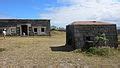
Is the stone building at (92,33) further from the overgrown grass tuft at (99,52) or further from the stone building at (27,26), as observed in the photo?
the stone building at (27,26)

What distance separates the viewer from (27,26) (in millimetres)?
48875

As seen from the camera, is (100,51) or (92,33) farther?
(92,33)

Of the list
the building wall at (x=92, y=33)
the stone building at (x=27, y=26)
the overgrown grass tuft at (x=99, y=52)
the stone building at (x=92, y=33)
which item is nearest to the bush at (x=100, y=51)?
the overgrown grass tuft at (x=99, y=52)

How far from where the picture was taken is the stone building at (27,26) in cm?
4814

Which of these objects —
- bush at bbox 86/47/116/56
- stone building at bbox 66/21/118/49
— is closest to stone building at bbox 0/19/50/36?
stone building at bbox 66/21/118/49

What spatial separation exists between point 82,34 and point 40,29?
2645cm

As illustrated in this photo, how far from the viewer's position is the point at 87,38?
2284cm

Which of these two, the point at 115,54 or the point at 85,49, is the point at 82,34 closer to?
the point at 85,49

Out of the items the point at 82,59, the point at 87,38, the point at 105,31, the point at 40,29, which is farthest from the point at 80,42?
the point at 40,29

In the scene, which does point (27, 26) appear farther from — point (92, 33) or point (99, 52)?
point (99, 52)

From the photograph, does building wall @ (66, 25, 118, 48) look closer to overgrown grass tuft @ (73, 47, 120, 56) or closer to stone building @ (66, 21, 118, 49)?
stone building @ (66, 21, 118, 49)

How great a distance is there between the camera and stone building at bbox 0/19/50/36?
4814 centimetres

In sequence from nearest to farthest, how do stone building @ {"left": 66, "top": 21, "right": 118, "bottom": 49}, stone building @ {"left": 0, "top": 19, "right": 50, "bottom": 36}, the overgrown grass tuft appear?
the overgrown grass tuft, stone building @ {"left": 66, "top": 21, "right": 118, "bottom": 49}, stone building @ {"left": 0, "top": 19, "right": 50, "bottom": 36}

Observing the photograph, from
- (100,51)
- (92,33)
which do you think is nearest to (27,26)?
(92,33)
